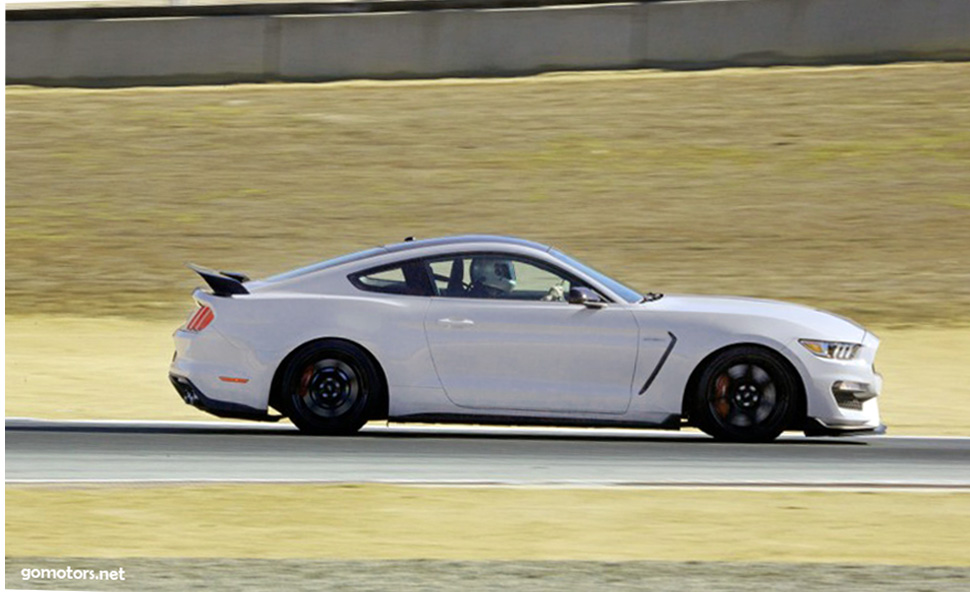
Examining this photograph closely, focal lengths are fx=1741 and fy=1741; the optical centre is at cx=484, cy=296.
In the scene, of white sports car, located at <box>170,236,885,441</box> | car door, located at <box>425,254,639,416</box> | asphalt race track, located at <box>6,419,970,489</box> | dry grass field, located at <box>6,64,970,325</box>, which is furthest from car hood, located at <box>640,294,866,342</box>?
dry grass field, located at <box>6,64,970,325</box>

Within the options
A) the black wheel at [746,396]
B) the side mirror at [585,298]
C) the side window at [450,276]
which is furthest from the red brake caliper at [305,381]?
the black wheel at [746,396]

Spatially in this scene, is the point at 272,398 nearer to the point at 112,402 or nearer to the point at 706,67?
the point at 112,402

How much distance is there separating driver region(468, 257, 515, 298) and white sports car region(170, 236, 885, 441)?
0.6 inches

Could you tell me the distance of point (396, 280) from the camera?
1112 centimetres

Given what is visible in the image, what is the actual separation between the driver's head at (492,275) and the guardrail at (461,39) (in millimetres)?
17977

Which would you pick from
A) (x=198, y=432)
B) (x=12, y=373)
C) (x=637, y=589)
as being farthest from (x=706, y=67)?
(x=637, y=589)

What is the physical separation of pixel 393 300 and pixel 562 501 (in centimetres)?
226

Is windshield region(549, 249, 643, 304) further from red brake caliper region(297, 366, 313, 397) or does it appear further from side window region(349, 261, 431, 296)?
red brake caliper region(297, 366, 313, 397)

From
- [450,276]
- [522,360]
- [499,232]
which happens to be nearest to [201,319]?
[450,276]

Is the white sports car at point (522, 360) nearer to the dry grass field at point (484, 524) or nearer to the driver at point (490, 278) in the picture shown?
the driver at point (490, 278)

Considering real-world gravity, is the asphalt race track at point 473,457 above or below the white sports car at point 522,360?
below

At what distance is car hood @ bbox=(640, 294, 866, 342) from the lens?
10.9 meters

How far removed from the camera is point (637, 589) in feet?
23.6

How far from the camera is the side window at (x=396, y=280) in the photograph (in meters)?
11.1
